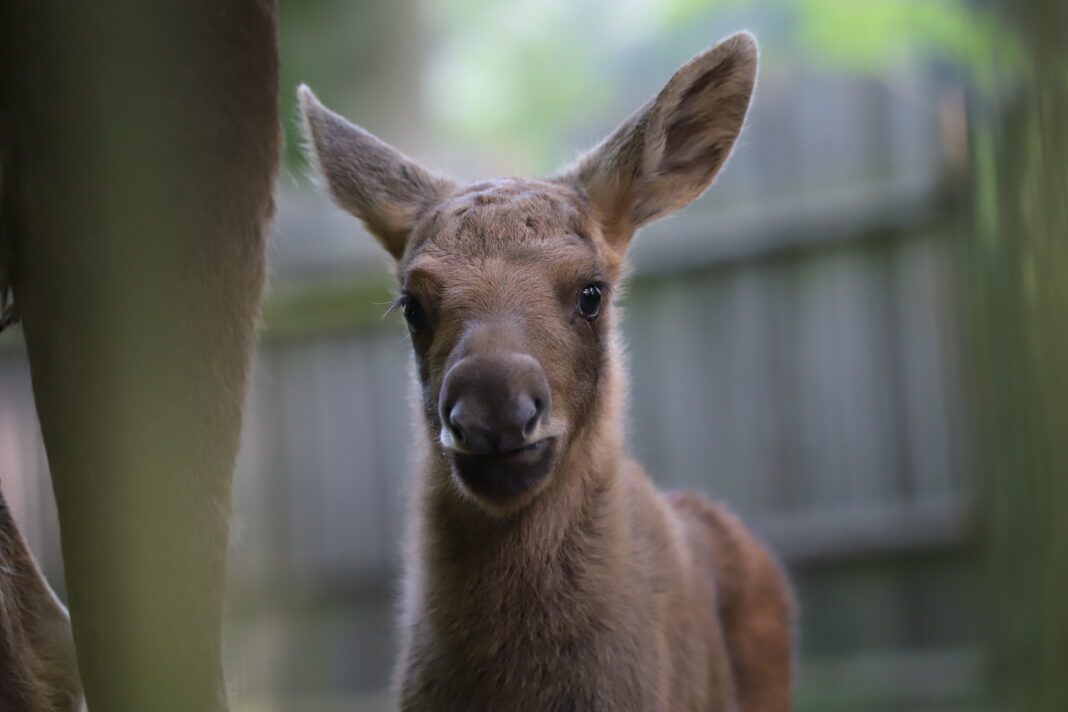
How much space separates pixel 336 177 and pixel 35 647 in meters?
2.13

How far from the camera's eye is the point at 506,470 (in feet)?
12.5

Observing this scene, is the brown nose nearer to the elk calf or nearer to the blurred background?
the elk calf

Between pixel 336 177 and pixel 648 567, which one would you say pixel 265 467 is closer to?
pixel 336 177

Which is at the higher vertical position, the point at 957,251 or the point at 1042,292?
the point at 957,251

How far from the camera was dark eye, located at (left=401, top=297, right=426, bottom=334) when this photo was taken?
14.0 feet

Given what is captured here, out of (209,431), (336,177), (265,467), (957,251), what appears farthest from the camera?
(265,467)

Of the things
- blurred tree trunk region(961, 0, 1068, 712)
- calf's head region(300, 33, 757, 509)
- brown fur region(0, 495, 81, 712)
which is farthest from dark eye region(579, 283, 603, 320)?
brown fur region(0, 495, 81, 712)

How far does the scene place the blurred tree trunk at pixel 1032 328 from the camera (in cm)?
350

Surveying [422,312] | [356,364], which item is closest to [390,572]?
[356,364]

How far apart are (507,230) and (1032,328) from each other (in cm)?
167

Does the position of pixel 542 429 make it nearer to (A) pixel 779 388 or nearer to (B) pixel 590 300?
(B) pixel 590 300

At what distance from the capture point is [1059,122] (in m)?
3.50

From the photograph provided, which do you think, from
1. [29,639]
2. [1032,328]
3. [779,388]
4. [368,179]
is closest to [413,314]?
[368,179]

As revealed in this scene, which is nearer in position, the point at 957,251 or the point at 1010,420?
the point at 1010,420
